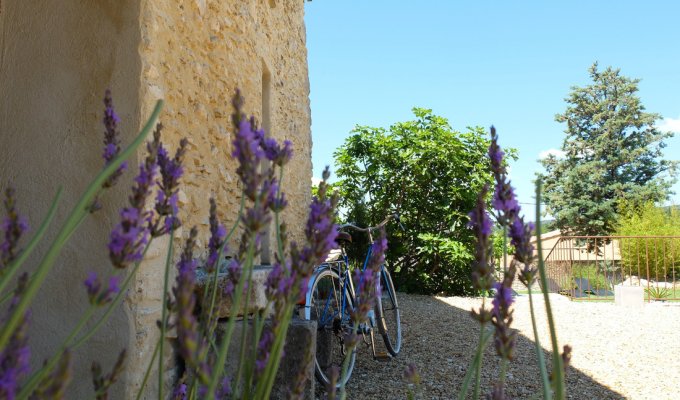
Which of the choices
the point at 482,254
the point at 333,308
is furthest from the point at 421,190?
the point at 482,254

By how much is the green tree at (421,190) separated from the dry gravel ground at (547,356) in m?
1.45

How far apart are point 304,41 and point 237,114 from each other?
609 centimetres

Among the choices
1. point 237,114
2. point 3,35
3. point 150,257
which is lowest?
point 150,257

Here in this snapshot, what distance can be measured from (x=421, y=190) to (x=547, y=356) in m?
4.92

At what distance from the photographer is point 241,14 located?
387 centimetres

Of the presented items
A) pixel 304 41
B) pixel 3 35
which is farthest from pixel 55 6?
pixel 304 41

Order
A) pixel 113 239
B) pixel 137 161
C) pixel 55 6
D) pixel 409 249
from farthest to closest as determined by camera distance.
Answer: pixel 409 249 < pixel 55 6 < pixel 137 161 < pixel 113 239

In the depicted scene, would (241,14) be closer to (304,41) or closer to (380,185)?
(304,41)

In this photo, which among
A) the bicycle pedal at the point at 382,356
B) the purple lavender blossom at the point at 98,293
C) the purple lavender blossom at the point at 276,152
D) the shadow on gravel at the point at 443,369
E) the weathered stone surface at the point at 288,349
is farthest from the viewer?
the bicycle pedal at the point at 382,356

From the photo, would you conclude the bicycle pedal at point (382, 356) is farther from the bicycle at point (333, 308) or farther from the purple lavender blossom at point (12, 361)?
the purple lavender blossom at point (12, 361)

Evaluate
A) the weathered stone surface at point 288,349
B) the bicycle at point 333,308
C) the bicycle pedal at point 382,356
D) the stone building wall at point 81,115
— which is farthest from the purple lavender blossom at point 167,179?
the bicycle pedal at point 382,356

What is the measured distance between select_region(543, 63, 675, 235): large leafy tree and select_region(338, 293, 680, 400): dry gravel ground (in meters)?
18.5

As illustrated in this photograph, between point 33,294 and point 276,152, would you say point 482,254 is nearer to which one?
point 276,152

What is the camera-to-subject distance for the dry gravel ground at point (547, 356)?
3998 millimetres
